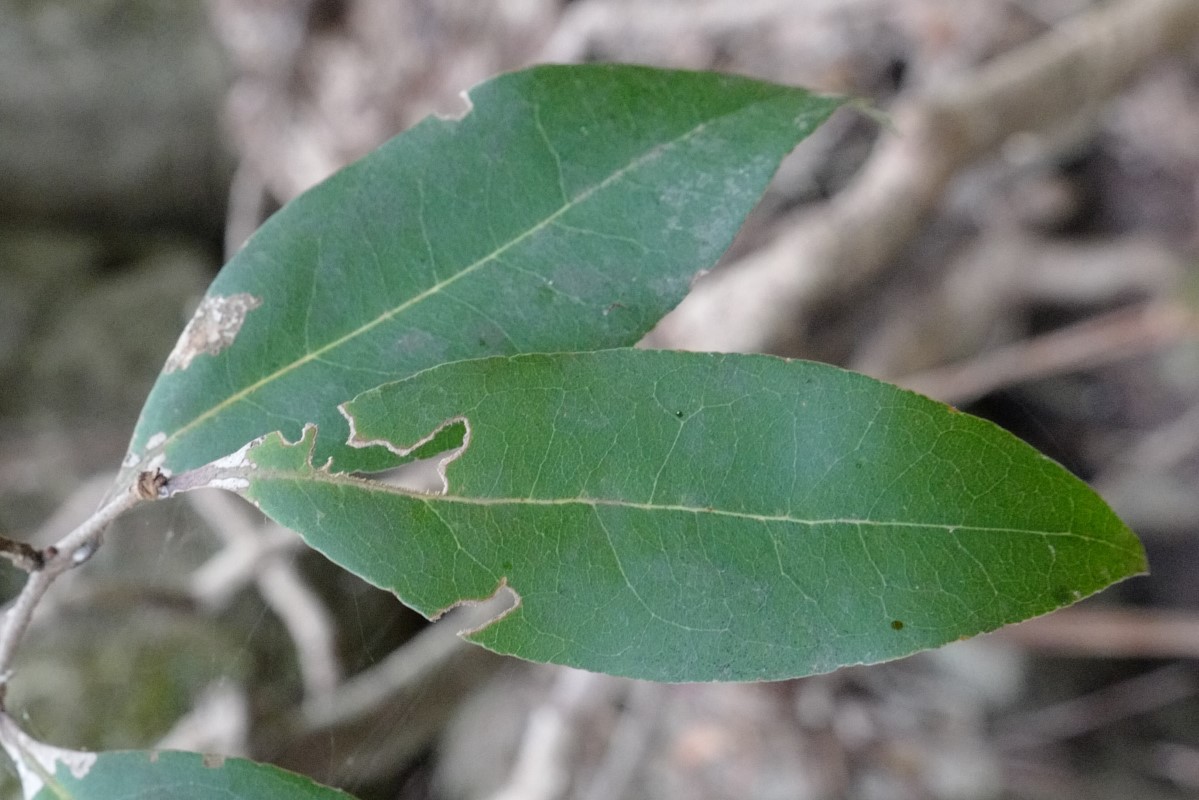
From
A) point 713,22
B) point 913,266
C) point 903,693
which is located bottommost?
point 903,693

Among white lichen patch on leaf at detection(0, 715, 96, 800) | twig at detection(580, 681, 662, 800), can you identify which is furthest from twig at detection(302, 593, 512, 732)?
Answer: twig at detection(580, 681, 662, 800)

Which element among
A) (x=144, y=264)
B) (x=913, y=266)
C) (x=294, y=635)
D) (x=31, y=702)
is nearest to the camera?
(x=31, y=702)

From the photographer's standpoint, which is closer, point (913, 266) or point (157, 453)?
point (157, 453)

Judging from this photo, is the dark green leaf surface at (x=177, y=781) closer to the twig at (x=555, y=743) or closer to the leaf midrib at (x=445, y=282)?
the leaf midrib at (x=445, y=282)

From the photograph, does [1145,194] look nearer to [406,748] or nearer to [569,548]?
[406,748]

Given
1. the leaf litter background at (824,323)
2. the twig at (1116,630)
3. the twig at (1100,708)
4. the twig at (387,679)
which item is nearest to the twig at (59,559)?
the twig at (387,679)

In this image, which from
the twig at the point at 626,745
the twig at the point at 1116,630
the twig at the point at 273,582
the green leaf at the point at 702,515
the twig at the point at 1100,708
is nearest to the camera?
the green leaf at the point at 702,515

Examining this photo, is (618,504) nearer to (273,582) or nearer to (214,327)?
(214,327)

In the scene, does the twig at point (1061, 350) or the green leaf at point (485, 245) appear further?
the twig at point (1061, 350)

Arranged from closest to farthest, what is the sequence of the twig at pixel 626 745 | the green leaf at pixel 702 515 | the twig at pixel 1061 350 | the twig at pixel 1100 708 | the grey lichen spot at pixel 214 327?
the green leaf at pixel 702 515 < the grey lichen spot at pixel 214 327 < the twig at pixel 1061 350 < the twig at pixel 626 745 < the twig at pixel 1100 708

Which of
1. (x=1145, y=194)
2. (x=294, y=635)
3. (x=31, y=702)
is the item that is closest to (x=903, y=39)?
(x=1145, y=194)
